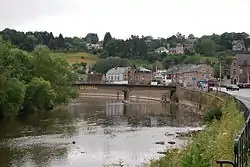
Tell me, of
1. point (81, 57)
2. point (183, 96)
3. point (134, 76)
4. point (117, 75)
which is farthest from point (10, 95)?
point (81, 57)

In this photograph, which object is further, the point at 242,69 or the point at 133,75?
the point at 133,75

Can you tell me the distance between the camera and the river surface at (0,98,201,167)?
29.4 metres

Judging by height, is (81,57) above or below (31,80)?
above

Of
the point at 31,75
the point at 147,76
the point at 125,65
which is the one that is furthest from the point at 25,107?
the point at 125,65

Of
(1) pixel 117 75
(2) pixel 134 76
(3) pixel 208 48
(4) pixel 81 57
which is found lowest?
(2) pixel 134 76

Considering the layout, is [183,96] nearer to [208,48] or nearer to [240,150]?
[240,150]

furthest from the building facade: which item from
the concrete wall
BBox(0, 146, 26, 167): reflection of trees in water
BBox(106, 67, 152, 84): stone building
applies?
BBox(0, 146, 26, 167): reflection of trees in water

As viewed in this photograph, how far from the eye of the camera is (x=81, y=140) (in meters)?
37.7

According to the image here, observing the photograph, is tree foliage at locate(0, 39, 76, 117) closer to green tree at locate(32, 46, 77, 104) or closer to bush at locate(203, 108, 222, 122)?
green tree at locate(32, 46, 77, 104)

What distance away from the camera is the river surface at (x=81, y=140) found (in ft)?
96.4

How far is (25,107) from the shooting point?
61.7 meters

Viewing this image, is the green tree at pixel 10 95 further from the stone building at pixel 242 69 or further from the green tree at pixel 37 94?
the stone building at pixel 242 69

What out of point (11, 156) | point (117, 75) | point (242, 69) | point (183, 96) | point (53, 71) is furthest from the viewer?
point (117, 75)

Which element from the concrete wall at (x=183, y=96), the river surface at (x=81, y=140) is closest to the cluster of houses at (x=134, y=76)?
the concrete wall at (x=183, y=96)
